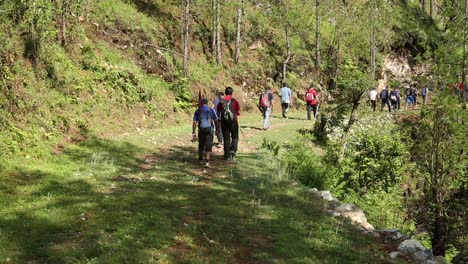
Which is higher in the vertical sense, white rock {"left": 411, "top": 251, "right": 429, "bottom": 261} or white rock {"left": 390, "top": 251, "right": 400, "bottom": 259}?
white rock {"left": 390, "top": 251, "right": 400, "bottom": 259}

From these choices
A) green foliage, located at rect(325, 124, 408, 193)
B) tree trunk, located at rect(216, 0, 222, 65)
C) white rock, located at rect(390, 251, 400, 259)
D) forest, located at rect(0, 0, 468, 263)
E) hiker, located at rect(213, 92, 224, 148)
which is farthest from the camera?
tree trunk, located at rect(216, 0, 222, 65)

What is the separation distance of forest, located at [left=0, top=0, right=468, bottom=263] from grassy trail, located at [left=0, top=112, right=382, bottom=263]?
0.12ft

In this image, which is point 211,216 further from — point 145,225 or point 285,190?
point 285,190

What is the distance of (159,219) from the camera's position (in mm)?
8391

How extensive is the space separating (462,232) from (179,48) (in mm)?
23978

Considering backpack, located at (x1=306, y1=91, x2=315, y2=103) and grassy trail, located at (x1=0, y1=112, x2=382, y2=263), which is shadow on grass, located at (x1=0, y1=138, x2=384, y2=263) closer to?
grassy trail, located at (x1=0, y1=112, x2=382, y2=263)

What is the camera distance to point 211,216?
9031 mm

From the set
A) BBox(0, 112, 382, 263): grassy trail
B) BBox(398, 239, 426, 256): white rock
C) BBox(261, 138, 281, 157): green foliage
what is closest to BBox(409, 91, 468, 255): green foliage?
BBox(398, 239, 426, 256): white rock

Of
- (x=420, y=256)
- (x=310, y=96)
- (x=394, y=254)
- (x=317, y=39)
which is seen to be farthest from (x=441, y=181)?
(x=317, y=39)

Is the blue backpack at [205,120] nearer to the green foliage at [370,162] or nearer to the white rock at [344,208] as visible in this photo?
the white rock at [344,208]

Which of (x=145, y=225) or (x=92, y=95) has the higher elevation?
(x=92, y=95)

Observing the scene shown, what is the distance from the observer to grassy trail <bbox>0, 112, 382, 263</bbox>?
277 inches

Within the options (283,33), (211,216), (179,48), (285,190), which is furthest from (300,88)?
(211,216)

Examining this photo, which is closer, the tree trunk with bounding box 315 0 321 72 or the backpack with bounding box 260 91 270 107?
the backpack with bounding box 260 91 270 107
